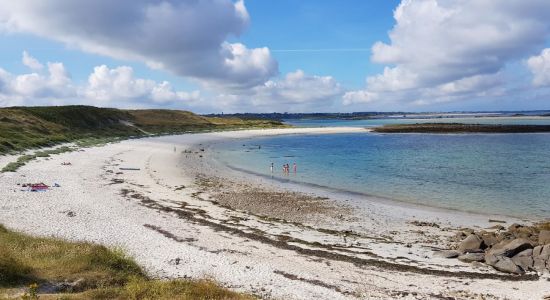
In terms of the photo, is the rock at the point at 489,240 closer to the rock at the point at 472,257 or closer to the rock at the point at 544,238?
the rock at the point at 472,257

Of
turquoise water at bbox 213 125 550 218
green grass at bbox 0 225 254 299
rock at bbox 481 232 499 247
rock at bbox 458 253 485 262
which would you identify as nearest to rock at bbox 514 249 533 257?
rock at bbox 458 253 485 262

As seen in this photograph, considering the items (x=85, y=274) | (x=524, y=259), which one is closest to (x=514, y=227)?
(x=524, y=259)

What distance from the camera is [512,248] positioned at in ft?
51.7

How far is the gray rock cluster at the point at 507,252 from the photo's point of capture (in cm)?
1495

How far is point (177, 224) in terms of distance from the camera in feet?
65.6

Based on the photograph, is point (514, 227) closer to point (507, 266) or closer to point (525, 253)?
point (525, 253)

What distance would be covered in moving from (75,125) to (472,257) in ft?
279

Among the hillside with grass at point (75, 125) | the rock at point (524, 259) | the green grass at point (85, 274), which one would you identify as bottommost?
the rock at point (524, 259)

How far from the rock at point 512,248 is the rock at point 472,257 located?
375 millimetres

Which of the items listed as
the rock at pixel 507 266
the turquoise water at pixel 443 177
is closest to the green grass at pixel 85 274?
the rock at pixel 507 266

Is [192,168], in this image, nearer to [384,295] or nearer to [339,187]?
[339,187]

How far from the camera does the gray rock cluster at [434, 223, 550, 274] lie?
1495 centimetres

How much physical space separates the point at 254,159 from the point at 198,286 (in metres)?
44.2

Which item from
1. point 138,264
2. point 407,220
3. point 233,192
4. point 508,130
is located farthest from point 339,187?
point 508,130
